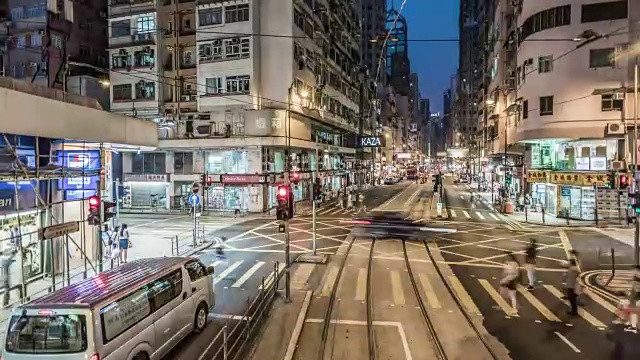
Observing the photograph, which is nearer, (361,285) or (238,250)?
(361,285)

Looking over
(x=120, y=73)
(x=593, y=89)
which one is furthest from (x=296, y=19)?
(x=593, y=89)

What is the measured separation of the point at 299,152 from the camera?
169 feet

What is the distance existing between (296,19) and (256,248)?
28.5m

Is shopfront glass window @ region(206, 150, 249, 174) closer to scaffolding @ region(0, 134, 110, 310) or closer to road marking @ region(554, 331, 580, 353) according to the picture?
scaffolding @ region(0, 134, 110, 310)

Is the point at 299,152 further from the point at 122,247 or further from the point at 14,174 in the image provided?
the point at 14,174

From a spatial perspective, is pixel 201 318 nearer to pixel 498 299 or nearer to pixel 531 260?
pixel 498 299

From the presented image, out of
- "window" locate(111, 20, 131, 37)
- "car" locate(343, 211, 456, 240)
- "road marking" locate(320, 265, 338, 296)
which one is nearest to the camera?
"road marking" locate(320, 265, 338, 296)

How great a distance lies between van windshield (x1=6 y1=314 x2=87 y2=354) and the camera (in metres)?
7.54

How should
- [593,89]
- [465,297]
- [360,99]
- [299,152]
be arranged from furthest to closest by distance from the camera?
1. [360,99]
2. [299,152]
3. [593,89]
4. [465,297]

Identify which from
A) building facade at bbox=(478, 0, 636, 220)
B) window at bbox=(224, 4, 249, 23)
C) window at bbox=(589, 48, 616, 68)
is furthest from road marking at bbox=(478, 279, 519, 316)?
window at bbox=(224, 4, 249, 23)

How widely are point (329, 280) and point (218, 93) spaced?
97.9 feet

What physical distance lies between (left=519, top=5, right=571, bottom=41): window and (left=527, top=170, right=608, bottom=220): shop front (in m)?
12.0

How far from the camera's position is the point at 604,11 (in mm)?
33594

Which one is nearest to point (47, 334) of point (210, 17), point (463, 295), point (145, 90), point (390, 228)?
point (463, 295)
